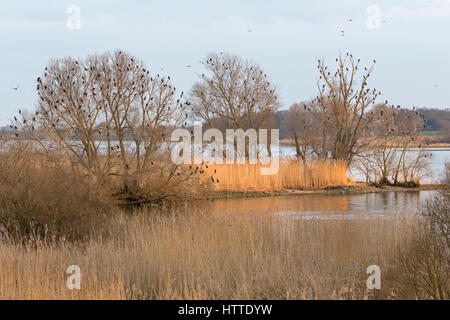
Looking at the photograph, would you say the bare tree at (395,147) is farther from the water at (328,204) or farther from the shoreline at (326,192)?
the water at (328,204)

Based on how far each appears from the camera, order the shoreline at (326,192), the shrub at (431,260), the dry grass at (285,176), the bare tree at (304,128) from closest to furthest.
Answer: the shrub at (431,260), the shoreline at (326,192), the dry grass at (285,176), the bare tree at (304,128)

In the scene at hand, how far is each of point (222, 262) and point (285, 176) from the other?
15.9 m

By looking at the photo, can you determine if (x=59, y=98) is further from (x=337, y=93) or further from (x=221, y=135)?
(x=337, y=93)

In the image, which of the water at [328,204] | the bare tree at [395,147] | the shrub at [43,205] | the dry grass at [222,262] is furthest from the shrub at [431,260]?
the bare tree at [395,147]

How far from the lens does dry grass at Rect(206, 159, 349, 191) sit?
23.0 m

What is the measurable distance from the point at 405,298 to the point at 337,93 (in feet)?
66.9

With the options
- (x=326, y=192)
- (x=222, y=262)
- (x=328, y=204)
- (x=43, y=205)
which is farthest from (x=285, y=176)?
(x=222, y=262)

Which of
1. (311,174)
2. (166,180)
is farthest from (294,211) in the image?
(311,174)

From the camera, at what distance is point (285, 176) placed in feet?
80.0

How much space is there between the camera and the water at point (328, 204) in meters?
17.3

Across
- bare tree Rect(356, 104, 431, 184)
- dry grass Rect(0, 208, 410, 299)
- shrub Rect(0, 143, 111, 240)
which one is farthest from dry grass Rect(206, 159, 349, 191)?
dry grass Rect(0, 208, 410, 299)

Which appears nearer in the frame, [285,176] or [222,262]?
[222,262]

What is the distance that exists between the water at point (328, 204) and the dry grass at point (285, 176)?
58.3 inches

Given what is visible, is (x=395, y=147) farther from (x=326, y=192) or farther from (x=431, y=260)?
(x=431, y=260)
